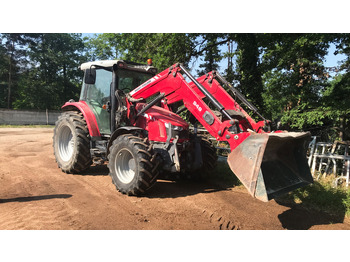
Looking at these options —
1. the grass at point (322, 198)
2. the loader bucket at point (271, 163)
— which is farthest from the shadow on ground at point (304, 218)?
the loader bucket at point (271, 163)

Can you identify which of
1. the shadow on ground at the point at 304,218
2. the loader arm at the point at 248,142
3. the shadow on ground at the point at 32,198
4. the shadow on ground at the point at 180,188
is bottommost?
the shadow on ground at the point at 304,218

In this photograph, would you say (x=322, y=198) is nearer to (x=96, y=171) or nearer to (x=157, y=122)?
(x=157, y=122)

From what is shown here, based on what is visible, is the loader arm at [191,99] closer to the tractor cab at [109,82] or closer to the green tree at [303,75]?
the tractor cab at [109,82]

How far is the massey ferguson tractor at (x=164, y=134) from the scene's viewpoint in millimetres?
3674

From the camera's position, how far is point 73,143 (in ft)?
20.0

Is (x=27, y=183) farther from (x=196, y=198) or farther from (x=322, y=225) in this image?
(x=322, y=225)

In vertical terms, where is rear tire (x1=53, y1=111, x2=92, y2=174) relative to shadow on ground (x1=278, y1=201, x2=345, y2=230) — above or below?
above

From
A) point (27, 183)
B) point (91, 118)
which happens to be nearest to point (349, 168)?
point (91, 118)

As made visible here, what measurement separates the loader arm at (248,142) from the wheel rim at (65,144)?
230cm

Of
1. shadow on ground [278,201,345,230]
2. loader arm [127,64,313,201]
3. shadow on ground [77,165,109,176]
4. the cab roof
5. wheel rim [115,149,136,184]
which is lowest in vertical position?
shadow on ground [278,201,345,230]

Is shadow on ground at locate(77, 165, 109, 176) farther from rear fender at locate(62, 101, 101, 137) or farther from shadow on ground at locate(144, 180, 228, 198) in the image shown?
shadow on ground at locate(144, 180, 228, 198)

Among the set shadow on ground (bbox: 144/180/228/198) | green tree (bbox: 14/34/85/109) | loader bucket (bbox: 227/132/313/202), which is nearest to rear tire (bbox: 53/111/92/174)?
shadow on ground (bbox: 144/180/228/198)

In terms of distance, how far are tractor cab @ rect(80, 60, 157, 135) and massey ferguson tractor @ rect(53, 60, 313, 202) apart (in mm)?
22

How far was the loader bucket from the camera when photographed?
3318 millimetres
